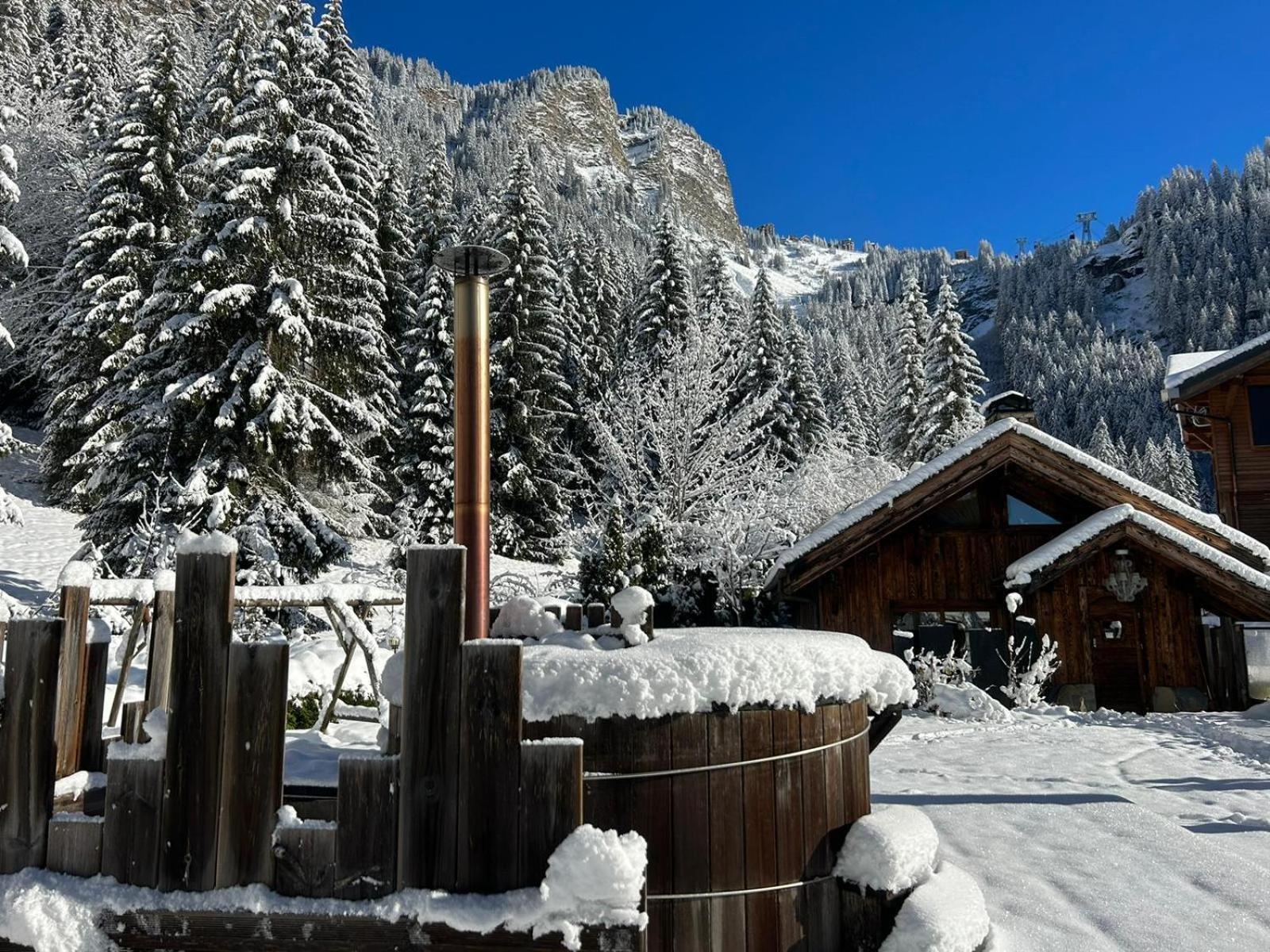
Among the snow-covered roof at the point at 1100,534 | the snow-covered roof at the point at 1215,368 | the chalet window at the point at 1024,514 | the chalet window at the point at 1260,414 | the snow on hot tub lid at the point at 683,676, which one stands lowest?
the snow on hot tub lid at the point at 683,676

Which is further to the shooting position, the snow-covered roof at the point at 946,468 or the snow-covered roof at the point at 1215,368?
the snow-covered roof at the point at 1215,368

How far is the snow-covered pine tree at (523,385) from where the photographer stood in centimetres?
2908

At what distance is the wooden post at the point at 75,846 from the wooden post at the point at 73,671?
2.41 feet

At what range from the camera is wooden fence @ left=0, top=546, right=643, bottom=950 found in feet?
6.70

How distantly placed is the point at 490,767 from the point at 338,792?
1.34 ft

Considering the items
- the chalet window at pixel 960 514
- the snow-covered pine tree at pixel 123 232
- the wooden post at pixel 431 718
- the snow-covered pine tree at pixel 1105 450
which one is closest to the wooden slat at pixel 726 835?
the wooden post at pixel 431 718

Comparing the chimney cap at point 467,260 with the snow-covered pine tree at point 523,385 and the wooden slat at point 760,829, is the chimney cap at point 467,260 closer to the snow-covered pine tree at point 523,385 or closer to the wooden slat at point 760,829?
the wooden slat at point 760,829

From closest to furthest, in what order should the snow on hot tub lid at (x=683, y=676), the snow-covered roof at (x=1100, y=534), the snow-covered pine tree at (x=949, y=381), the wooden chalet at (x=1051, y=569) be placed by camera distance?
the snow on hot tub lid at (x=683, y=676) → the snow-covered roof at (x=1100, y=534) → the wooden chalet at (x=1051, y=569) → the snow-covered pine tree at (x=949, y=381)

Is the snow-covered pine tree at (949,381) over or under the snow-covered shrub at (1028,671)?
over

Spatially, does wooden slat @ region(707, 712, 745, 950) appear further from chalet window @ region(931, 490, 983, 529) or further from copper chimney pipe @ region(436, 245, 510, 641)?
chalet window @ region(931, 490, 983, 529)

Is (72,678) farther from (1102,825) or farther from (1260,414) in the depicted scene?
(1260,414)

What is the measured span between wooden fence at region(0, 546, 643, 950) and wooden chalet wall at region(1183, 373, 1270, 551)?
77.3 ft

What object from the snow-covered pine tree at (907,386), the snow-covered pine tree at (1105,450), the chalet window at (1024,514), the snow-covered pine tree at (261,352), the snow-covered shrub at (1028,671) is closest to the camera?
the snow-covered shrub at (1028,671)

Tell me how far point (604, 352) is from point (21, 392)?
26425 mm
